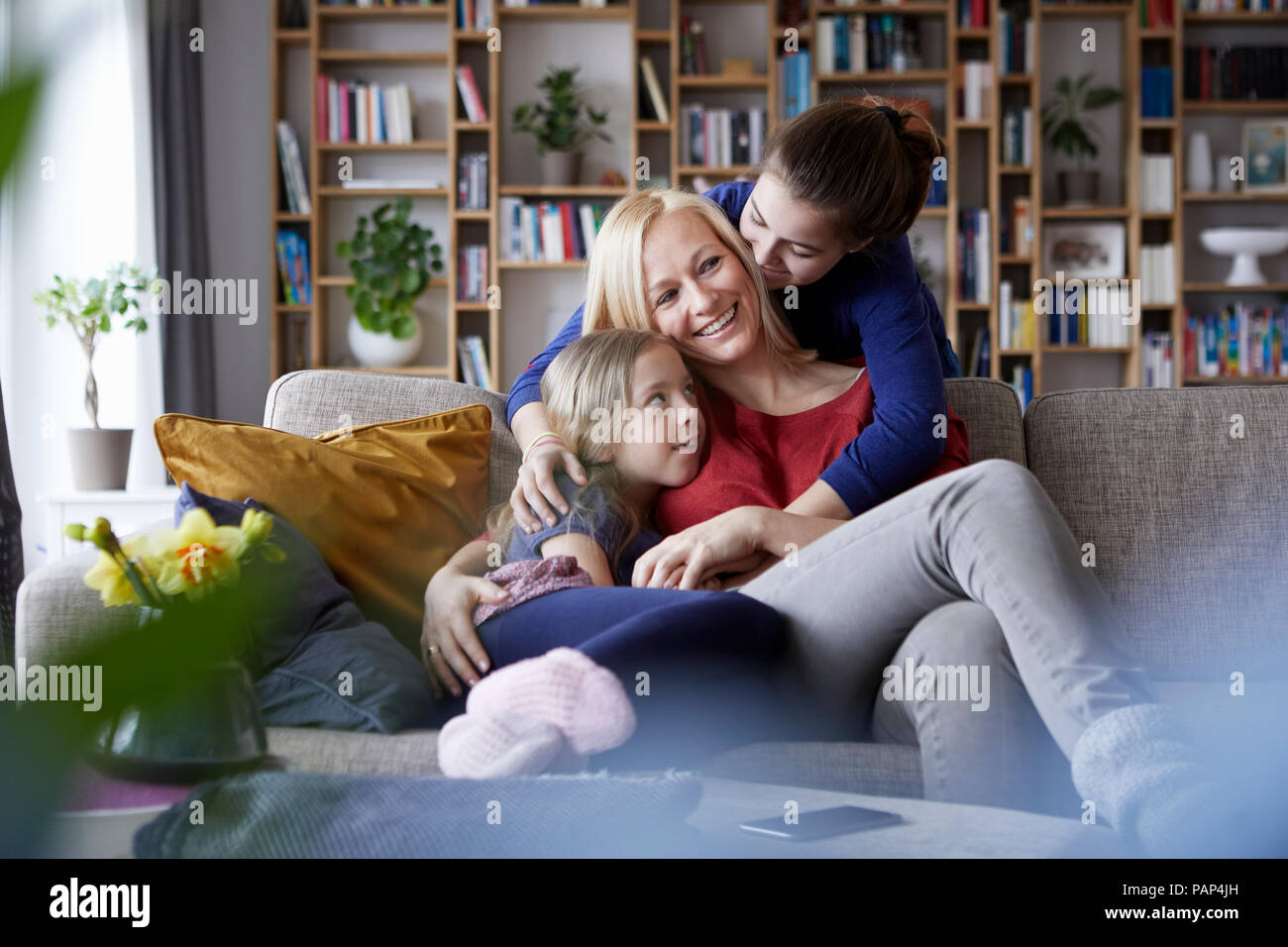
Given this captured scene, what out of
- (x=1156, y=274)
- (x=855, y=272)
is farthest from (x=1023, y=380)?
(x=855, y=272)

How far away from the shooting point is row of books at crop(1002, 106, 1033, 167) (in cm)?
448

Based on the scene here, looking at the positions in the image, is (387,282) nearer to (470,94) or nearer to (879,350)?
(470,94)

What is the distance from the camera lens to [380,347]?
4281 mm

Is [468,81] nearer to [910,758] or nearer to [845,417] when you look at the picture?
[845,417]

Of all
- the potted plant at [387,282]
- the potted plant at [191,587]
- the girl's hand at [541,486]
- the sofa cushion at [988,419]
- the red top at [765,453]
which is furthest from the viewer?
the potted plant at [387,282]

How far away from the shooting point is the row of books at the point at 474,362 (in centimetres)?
445

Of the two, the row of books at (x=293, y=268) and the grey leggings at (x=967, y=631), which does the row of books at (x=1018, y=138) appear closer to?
the row of books at (x=293, y=268)

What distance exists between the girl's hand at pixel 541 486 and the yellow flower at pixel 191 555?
0.58 meters

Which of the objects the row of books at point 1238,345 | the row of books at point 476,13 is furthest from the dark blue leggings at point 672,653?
the row of books at point 1238,345

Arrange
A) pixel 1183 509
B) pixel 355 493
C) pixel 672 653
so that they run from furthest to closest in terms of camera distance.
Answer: pixel 1183 509, pixel 355 493, pixel 672 653

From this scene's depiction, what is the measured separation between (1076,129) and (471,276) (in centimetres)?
233

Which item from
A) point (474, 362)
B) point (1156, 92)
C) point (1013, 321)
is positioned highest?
point (1156, 92)

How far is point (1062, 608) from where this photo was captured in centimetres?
109
